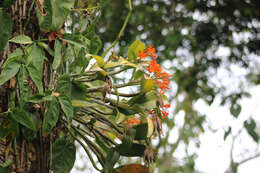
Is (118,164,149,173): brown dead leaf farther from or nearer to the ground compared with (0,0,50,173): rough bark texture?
nearer to the ground

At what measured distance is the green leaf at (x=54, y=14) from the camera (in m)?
0.63

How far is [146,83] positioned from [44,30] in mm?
248

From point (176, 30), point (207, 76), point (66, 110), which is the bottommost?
point (207, 76)

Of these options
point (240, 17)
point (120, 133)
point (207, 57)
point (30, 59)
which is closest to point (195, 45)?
point (207, 57)

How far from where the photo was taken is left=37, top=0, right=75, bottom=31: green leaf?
631 mm

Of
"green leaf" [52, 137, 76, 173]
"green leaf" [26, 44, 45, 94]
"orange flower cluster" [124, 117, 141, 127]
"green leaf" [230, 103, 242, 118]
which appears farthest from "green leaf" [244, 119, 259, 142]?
"green leaf" [26, 44, 45, 94]

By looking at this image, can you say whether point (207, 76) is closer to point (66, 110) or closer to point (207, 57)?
point (207, 57)

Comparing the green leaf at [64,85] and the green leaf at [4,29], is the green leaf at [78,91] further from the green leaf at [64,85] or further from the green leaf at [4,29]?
the green leaf at [4,29]

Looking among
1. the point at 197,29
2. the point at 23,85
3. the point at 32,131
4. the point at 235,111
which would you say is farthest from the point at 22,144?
the point at 197,29

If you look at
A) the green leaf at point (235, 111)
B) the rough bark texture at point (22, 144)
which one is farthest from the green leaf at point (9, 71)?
the green leaf at point (235, 111)

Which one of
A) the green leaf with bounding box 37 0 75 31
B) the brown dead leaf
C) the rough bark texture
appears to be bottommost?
the brown dead leaf

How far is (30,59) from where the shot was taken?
2.02 ft

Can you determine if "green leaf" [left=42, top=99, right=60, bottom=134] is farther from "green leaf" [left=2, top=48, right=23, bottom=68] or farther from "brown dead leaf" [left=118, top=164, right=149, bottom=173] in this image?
"brown dead leaf" [left=118, top=164, right=149, bottom=173]

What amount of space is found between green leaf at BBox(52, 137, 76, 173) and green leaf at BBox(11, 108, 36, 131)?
4.7 inches
